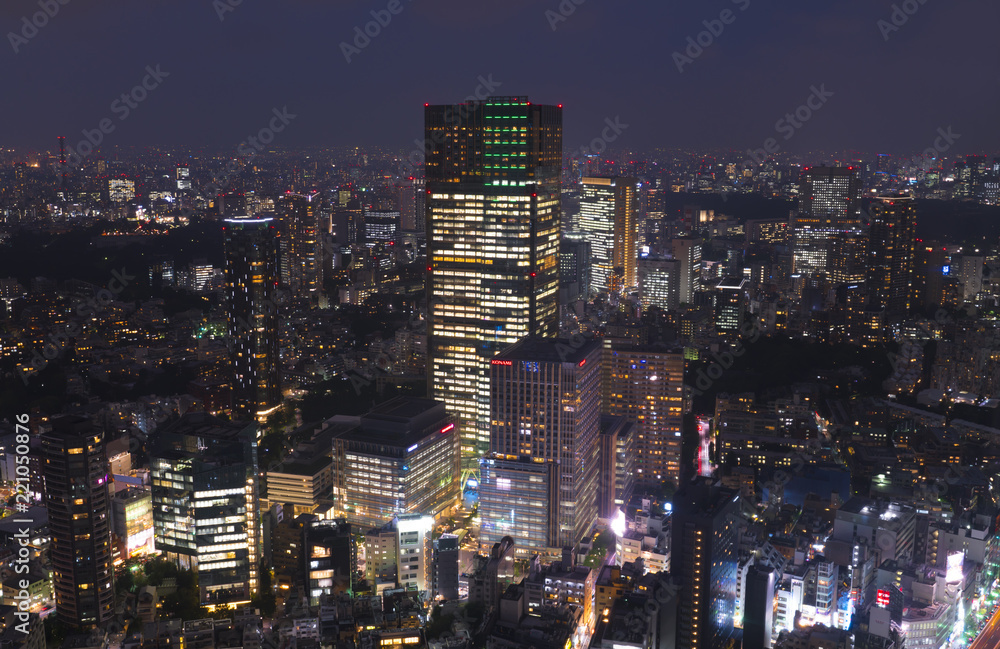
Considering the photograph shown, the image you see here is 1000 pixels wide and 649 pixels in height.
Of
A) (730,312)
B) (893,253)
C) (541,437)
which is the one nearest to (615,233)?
(730,312)

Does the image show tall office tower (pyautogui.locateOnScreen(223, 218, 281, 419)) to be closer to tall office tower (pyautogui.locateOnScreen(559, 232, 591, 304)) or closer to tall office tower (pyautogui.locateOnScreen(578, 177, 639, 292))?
tall office tower (pyautogui.locateOnScreen(559, 232, 591, 304))

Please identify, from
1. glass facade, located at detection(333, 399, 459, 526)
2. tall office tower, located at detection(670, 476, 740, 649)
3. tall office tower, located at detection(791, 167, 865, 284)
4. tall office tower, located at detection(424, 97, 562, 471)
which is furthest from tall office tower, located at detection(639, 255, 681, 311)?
tall office tower, located at detection(670, 476, 740, 649)

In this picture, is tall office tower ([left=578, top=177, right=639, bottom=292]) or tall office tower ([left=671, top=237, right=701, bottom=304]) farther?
tall office tower ([left=578, top=177, right=639, bottom=292])

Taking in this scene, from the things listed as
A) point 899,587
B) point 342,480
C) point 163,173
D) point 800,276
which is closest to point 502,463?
point 342,480

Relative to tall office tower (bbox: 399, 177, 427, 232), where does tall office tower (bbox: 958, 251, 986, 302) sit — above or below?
below

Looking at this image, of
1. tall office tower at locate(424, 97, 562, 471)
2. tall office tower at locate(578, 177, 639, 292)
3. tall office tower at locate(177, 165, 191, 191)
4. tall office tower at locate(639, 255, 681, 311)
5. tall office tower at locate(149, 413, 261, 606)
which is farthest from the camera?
tall office tower at locate(177, 165, 191, 191)

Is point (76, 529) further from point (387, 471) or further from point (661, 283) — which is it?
point (661, 283)
